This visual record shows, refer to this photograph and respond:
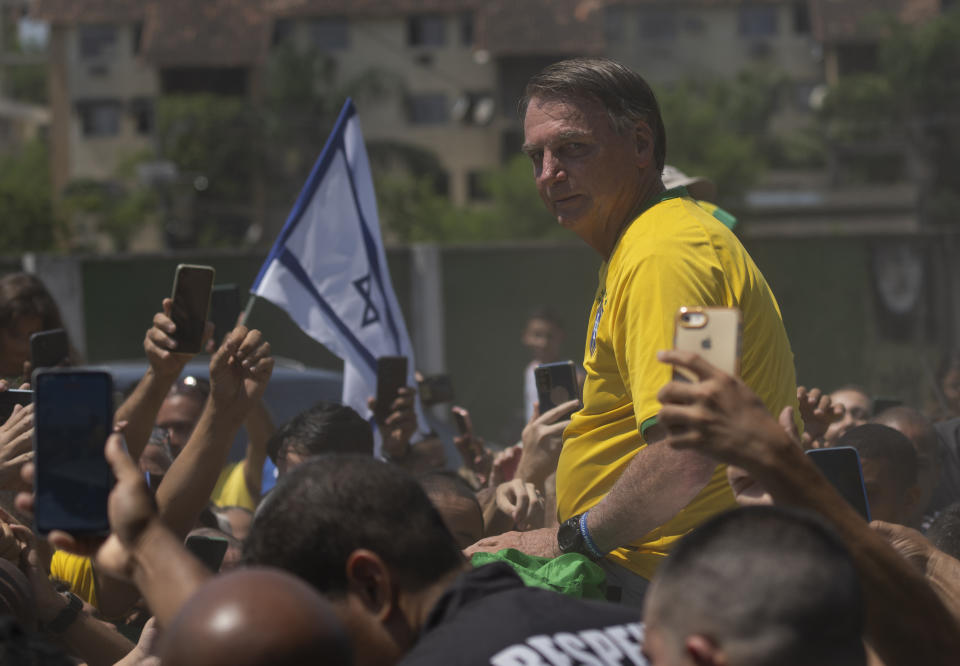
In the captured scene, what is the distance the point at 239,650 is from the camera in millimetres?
1881

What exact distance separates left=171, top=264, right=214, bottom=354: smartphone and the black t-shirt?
150 cm

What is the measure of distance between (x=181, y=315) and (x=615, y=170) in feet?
4.06

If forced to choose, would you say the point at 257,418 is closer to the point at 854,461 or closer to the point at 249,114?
the point at 854,461

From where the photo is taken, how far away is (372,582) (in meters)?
2.36

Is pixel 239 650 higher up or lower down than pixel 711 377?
lower down

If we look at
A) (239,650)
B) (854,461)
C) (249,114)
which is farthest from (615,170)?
(249,114)

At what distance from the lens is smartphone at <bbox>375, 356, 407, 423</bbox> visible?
5594 mm

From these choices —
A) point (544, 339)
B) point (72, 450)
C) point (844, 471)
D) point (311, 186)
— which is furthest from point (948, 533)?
point (544, 339)

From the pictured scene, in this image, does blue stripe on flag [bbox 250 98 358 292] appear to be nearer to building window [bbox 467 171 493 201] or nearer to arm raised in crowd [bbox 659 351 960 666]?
arm raised in crowd [bbox 659 351 960 666]

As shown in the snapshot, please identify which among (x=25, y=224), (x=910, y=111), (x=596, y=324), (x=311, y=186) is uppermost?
(x=910, y=111)

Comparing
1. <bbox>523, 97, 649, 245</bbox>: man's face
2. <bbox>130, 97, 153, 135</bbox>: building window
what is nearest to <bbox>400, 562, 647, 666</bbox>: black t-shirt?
<bbox>523, 97, 649, 245</bbox>: man's face

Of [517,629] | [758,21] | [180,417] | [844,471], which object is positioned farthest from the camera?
[758,21]

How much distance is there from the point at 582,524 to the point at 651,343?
0.52 m

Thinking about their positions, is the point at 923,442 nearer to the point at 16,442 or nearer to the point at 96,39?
the point at 16,442
